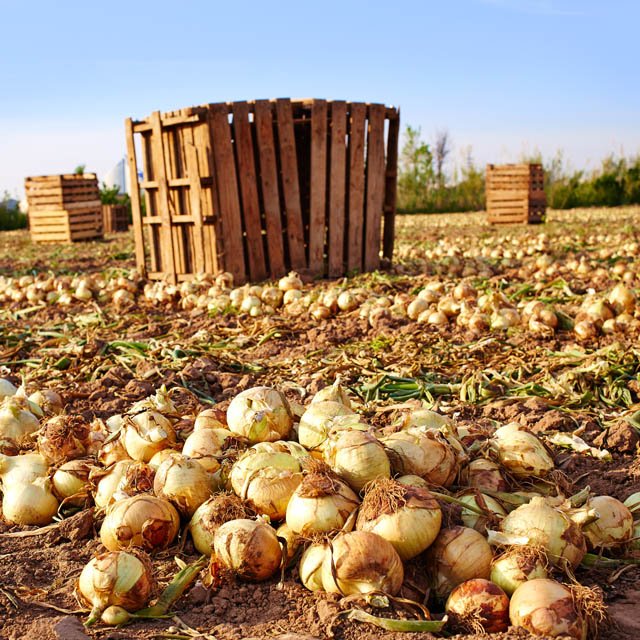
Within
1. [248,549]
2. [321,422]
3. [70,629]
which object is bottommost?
[70,629]

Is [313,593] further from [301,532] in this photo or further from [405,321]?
[405,321]

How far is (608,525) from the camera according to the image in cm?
197

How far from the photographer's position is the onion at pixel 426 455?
1986 millimetres

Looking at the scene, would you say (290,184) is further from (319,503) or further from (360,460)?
(319,503)

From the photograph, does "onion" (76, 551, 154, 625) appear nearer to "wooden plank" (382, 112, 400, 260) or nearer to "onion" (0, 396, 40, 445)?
"onion" (0, 396, 40, 445)

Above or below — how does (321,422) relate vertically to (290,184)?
below

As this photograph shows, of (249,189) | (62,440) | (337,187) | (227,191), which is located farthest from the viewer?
(337,187)

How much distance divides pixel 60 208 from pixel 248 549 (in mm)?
16152

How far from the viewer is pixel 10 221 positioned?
23.7 m

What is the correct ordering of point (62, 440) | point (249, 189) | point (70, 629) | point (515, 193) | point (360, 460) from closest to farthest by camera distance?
point (70, 629)
point (360, 460)
point (62, 440)
point (249, 189)
point (515, 193)

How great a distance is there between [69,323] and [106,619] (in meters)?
4.54

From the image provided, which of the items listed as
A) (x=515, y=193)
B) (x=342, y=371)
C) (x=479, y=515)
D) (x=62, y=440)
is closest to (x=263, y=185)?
(x=342, y=371)

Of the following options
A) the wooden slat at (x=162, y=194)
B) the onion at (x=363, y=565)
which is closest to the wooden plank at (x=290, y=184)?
the wooden slat at (x=162, y=194)

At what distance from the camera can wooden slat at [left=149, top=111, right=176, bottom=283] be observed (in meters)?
7.12
